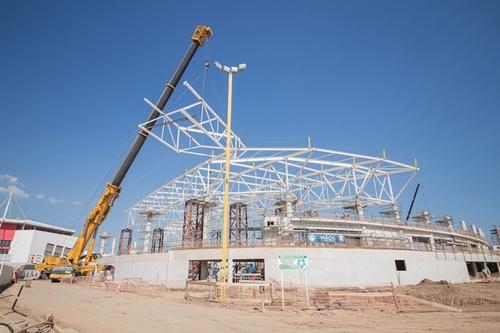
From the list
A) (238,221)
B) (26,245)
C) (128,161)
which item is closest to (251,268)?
(238,221)

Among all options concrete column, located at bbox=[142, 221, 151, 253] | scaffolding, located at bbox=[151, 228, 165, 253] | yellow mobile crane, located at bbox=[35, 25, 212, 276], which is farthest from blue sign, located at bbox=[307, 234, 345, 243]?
scaffolding, located at bbox=[151, 228, 165, 253]

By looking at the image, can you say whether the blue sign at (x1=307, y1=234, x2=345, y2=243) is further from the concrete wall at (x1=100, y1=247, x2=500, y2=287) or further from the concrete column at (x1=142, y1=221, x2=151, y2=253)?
the concrete column at (x1=142, y1=221, x2=151, y2=253)

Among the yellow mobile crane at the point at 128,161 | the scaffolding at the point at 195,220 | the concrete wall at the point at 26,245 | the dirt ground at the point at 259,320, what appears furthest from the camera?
the concrete wall at the point at 26,245

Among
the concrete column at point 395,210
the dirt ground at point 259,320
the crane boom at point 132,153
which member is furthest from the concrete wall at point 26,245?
the concrete column at point 395,210

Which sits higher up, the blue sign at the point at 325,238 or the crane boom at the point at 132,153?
the crane boom at the point at 132,153

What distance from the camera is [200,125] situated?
22609 millimetres

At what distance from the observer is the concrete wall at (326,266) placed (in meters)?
22.2

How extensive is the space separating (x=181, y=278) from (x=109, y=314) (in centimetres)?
1315

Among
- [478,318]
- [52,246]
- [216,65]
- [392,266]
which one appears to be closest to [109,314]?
[478,318]

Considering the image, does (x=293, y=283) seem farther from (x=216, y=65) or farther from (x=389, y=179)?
(x=389, y=179)

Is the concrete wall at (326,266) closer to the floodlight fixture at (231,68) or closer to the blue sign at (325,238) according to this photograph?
the blue sign at (325,238)

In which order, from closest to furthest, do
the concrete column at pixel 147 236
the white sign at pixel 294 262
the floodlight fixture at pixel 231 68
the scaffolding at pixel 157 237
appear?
the white sign at pixel 294 262, the floodlight fixture at pixel 231 68, the concrete column at pixel 147 236, the scaffolding at pixel 157 237

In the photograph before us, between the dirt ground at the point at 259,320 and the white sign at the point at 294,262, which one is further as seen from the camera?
the white sign at the point at 294,262

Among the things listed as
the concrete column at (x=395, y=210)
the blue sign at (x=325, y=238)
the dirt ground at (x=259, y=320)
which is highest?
the concrete column at (x=395, y=210)
